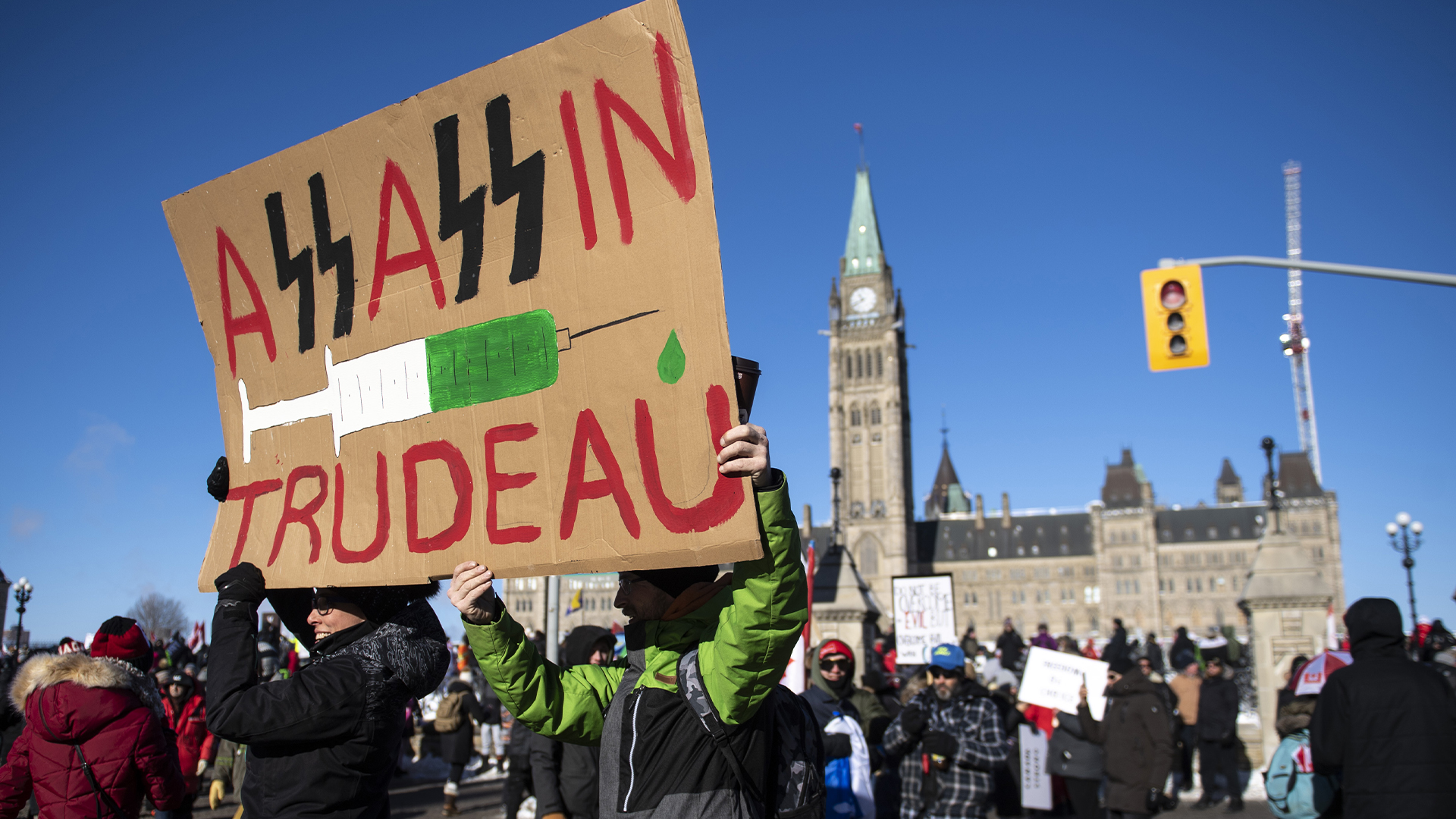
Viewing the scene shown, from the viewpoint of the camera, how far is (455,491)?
9.30 feet

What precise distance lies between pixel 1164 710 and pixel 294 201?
713 centimetres

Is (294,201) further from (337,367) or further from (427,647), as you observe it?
(427,647)

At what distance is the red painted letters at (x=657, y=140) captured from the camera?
7.84 ft

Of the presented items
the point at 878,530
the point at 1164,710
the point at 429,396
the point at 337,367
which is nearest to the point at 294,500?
the point at 337,367

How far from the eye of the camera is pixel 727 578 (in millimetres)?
2742

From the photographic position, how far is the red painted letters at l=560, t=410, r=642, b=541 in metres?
2.50

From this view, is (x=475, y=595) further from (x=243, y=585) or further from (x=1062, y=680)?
(x=1062, y=680)

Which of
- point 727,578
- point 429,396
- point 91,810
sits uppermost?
point 429,396

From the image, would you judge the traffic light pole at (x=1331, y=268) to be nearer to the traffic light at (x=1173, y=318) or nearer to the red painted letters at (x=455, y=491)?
the traffic light at (x=1173, y=318)

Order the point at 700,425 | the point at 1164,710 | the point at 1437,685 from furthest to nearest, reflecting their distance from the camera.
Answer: the point at 1164,710
the point at 1437,685
the point at 700,425

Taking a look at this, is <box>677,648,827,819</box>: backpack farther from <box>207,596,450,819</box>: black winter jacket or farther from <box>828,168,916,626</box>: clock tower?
<box>828,168,916,626</box>: clock tower

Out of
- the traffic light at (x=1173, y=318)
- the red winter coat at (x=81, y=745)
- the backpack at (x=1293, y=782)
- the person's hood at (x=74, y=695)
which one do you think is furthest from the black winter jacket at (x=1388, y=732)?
the traffic light at (x=1173, y=318)

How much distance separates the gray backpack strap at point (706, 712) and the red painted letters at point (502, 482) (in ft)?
1.80

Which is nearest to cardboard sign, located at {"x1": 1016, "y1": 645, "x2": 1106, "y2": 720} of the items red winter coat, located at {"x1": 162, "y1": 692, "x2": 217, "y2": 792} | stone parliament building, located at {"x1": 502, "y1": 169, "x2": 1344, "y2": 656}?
red winter coat, located at {"x1": 162, "y1": 692, "x2": 217, "y2": 792}
